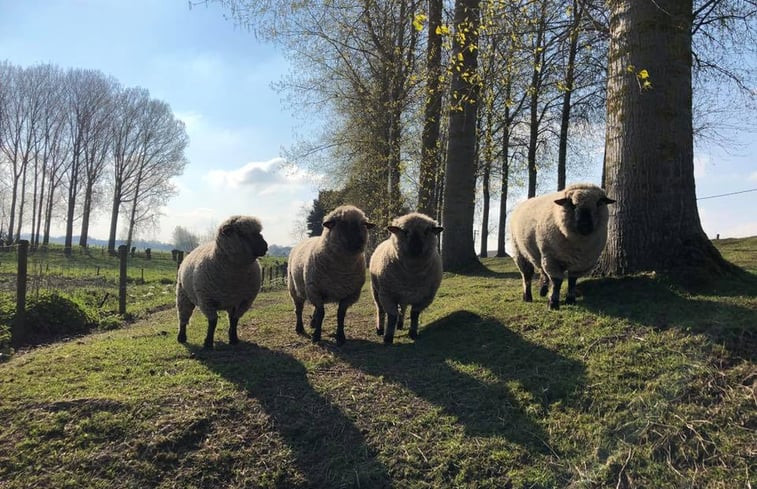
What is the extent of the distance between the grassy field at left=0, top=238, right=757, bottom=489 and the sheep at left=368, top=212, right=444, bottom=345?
80 cm

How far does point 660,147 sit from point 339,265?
4405 mm

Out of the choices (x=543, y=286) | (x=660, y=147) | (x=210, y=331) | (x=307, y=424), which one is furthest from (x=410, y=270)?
(x=660, y=147)

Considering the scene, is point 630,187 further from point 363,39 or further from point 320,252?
point 363,39

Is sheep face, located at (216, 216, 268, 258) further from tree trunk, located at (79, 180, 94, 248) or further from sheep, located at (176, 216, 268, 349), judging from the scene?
tree trunk, located at (79, 180, 94, 248)

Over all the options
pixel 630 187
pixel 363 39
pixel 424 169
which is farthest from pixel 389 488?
pixel 363 39

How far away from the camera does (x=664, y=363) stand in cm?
448

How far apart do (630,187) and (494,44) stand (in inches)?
134

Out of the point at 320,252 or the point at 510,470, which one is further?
the point at 320,252

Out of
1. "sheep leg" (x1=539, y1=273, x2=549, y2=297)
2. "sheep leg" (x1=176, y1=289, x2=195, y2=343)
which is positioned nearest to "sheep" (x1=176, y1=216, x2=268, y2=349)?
"sheep leg" (x1=176, y1=289, x2=195, y2=343)

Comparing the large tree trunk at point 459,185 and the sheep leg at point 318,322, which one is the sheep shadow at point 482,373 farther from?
the large tree trunk at point 459,185

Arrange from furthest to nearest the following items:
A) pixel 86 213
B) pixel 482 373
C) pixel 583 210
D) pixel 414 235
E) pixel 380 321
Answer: pixel 86 213 < pixel 380 321 < pixel 414 235 < pixel 583 210 < pixel 482 373

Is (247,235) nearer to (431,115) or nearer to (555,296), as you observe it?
(555,296)

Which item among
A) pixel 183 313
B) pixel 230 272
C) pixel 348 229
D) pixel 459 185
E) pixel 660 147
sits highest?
pixel 459 185

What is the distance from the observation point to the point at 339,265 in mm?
7215
